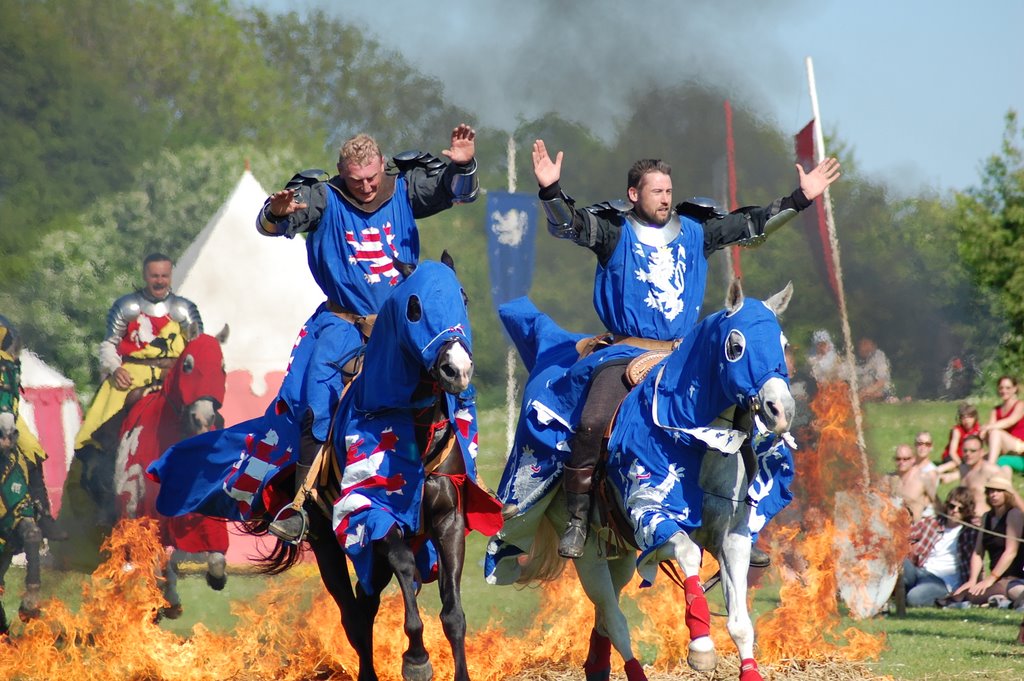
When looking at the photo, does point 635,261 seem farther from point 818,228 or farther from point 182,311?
point 818,228

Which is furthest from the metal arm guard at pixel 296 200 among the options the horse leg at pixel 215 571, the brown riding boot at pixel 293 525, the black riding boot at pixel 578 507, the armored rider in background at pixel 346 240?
the horse leg at pixel 215 571

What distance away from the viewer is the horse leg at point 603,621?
22.7 feet

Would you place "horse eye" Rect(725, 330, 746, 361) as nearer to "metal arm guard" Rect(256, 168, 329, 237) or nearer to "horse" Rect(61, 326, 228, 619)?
"metal arm guard" Rect(256, 168, 329, 237)

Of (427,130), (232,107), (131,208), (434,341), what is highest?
(232,107)

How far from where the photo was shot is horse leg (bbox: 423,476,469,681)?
588 cm

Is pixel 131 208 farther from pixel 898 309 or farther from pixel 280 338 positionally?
pixel 898 309

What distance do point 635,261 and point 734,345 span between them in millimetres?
1151

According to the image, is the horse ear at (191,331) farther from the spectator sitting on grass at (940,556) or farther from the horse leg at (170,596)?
the spectator sitting on grass at (940,556)

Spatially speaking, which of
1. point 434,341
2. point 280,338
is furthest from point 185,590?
point 434,341

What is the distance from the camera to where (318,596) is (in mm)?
9047

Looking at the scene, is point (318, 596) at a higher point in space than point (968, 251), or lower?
lower

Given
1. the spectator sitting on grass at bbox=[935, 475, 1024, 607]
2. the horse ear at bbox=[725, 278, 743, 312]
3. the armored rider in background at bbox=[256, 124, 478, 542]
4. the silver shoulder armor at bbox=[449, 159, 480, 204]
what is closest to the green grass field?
the spectator sitting on grass at bbox=[935, 475, 1024, 607]

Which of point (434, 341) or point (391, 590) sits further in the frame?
point (391, 590)

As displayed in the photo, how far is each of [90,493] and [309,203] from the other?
518 centimetres
